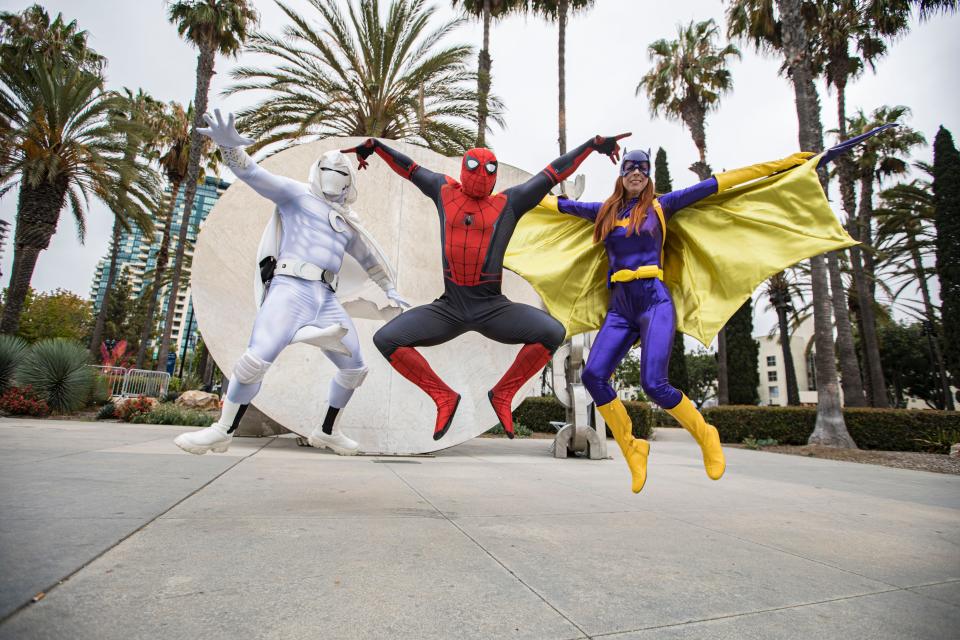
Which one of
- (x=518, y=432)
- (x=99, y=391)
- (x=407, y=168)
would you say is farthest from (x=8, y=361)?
(x=407, y=168)

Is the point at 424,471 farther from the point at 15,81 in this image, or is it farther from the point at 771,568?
the point at 15,81

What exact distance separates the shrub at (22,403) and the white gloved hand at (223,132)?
1167 cm

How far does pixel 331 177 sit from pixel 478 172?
1326 millimetres

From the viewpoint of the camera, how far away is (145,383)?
17.6 m

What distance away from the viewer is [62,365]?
12.4m

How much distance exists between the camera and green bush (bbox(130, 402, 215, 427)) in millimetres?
12039

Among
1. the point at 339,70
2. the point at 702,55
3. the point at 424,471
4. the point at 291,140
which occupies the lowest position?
the point at 424,471

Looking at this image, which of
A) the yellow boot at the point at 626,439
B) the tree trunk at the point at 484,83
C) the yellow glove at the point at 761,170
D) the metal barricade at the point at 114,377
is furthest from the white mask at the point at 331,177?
the metal barricade at the point at 114,377

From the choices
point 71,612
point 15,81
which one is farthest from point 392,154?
point 15,81

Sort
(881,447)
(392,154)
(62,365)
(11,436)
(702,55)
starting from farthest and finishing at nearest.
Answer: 1. (702,55)
2. (881,447)
3. (62,365)
4. (11,436)
5. (392,154)

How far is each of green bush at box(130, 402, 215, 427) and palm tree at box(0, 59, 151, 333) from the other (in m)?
5.66

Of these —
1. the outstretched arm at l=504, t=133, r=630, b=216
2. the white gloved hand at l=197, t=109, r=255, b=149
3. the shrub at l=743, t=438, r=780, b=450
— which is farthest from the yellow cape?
the shrub at l=743, t=438, r=780, b=450

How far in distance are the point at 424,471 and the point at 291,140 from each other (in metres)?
10.9

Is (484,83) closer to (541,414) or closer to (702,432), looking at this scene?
(541,414)
